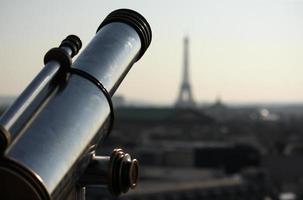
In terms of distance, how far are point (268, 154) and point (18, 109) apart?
45129mm

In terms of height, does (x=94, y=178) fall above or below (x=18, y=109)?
below

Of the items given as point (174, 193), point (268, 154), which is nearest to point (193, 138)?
point (268, 154)

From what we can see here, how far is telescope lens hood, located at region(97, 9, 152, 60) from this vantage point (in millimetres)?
3812

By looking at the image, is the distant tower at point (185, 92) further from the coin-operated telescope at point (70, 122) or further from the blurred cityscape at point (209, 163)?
the coin-operated telescope at point (70, 122)

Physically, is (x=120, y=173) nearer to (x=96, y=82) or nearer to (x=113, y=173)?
(x=113, y=173)

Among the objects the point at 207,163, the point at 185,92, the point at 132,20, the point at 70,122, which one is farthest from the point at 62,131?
the point at 185,92

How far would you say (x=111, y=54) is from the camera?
358 centimetres

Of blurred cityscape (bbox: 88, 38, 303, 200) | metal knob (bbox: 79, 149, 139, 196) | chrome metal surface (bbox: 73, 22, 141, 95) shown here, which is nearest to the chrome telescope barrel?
chrome metal surface (bbox: 73, 22, 141, 95)

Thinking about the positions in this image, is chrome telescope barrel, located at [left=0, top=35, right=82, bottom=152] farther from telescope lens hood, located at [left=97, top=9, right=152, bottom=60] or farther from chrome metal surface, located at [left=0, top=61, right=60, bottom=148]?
telescope lens hood, located at [left=97, top=9, right=152, bottom=60]

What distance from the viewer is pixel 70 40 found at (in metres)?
3.63

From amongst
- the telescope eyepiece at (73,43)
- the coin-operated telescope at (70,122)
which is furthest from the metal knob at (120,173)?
the telescope eyepiece at (73,43)

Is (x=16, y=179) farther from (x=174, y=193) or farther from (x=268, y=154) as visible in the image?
(x=268, y=154)

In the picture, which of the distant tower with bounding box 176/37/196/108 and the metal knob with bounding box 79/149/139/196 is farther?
the distant tower with bounding box 176/37/196/108

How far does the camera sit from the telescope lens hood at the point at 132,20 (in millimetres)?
3812
